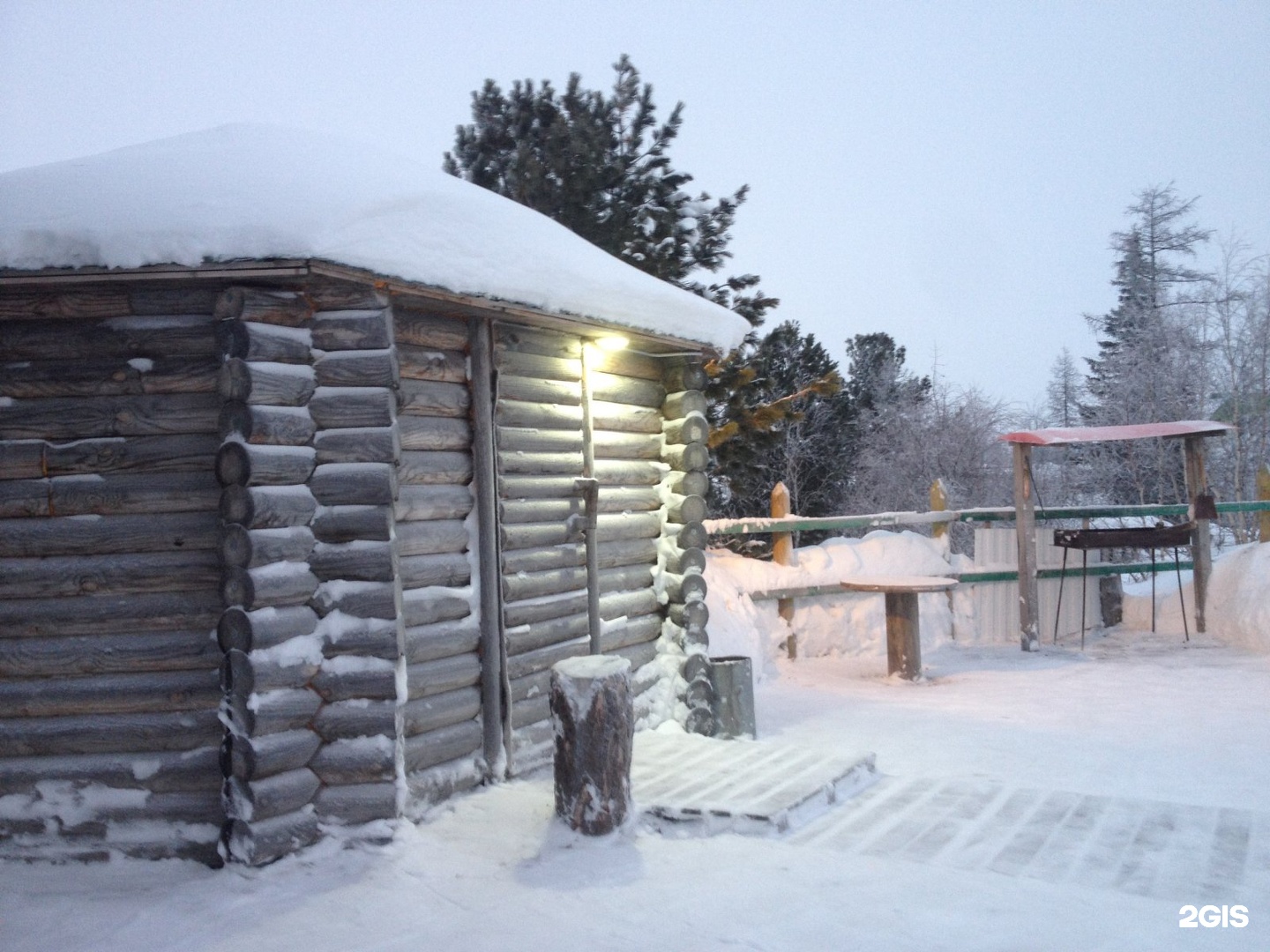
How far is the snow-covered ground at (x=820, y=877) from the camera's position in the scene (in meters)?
4.08

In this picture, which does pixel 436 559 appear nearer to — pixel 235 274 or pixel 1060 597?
pixel 235 274

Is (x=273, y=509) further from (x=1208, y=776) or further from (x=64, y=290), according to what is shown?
(x=1208, y=776)

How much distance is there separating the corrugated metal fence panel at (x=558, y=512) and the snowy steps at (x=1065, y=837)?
6.98 feet

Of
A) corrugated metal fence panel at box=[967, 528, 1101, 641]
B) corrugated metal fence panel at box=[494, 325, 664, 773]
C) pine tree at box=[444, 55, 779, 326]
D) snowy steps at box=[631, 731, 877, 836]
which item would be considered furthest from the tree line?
snowy steps at box=[631, 731, 877, 836]

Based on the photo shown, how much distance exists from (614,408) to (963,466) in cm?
2125

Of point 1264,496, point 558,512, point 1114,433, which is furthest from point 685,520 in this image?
point 1264,496

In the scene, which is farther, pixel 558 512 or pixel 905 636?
pixel 905 636

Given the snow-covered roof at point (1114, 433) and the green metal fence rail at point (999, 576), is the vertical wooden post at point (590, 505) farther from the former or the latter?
the snow-covered roof at point (1114, 433)

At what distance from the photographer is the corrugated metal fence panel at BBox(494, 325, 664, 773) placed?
6496 millimetres

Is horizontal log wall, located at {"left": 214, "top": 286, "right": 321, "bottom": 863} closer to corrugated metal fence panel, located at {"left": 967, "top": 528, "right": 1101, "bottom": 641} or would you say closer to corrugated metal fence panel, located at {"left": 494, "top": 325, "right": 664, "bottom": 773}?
corrugated metal fence panel, located at {"left": 494, "top": 325, "right": 664, "bottom": 773}

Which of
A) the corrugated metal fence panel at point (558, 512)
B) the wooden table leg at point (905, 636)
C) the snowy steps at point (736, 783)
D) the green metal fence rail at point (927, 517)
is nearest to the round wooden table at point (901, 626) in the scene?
the wooden table leg at point (905, 636)

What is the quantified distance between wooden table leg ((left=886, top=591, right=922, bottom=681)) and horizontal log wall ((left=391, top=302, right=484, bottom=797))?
519 centimetres

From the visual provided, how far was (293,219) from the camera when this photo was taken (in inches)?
192

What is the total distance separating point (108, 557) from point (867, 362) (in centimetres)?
2789
